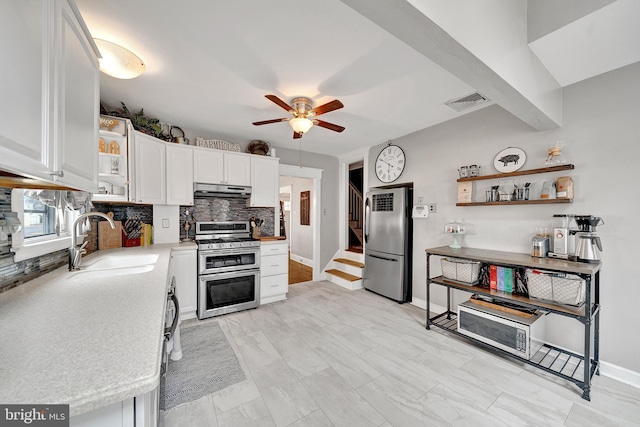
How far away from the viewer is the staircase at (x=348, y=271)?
4.12 meters

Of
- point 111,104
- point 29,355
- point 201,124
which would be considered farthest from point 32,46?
point 201,124

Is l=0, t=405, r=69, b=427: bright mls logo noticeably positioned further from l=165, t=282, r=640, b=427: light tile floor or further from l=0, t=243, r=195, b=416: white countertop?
l=165, t=282, r=640, b=427: light tile floor

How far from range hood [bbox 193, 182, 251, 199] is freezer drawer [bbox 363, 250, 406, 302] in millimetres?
2217

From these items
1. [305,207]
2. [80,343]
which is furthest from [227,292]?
[305,207]

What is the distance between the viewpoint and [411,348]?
7.61 ft

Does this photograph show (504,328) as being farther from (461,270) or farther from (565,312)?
(461,270)

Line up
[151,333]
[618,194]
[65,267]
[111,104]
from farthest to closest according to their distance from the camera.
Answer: [111,104]
[618,194]
[65,267]
[151,333]

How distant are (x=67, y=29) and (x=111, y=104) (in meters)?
2.04

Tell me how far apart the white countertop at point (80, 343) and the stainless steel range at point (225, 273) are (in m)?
1.69

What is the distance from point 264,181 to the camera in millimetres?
3598

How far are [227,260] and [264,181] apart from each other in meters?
1.25

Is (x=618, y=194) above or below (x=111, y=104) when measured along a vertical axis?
below

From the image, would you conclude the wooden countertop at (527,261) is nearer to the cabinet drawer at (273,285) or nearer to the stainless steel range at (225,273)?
the cabinet drawer at (273,285)

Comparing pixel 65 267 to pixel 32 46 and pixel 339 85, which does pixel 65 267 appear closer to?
pixel 32 46
